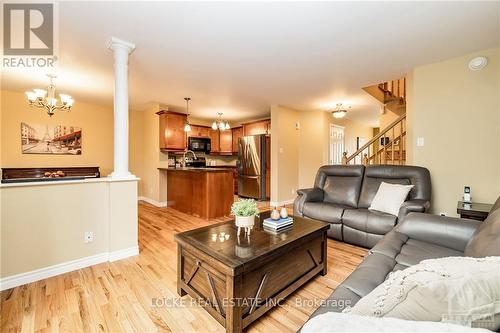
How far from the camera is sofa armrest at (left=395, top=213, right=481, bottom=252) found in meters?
1.62

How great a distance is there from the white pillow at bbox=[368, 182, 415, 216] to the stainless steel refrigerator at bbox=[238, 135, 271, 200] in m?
3.14

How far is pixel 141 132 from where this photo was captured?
573cm

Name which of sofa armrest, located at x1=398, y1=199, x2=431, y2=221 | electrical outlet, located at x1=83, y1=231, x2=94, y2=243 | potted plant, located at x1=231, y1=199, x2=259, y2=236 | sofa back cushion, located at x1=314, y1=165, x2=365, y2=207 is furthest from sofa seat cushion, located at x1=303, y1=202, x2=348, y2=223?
electrical outlet, located at x1=83, y1=231, x2=94, y2=243

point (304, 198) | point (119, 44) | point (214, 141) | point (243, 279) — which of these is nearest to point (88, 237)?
point (243, 279)

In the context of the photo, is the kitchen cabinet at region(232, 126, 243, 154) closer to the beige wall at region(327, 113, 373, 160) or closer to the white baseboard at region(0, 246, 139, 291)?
the beige wall at region(327, 113, 373, 160)

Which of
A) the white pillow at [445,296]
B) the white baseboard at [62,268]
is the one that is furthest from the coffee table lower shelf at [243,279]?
the white baseboard at [62,268]

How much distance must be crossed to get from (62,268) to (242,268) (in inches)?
79.1

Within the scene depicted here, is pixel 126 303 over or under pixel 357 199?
→ under

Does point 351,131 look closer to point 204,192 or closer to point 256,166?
point 256,166

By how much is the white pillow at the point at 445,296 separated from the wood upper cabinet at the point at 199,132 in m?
6.08

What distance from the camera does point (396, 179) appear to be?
294 centimetres

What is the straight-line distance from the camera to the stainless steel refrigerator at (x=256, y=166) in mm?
5641

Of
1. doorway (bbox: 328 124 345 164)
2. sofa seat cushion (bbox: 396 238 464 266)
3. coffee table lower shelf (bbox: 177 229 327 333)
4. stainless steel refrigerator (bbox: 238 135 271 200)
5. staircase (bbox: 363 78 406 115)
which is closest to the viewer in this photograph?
coffee table lower shelf (bbox: 177 229 327 333)

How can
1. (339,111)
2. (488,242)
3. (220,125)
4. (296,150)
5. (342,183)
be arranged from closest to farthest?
(488,242) → (342,183) → (339,111) → (220,125) → (296,150)
